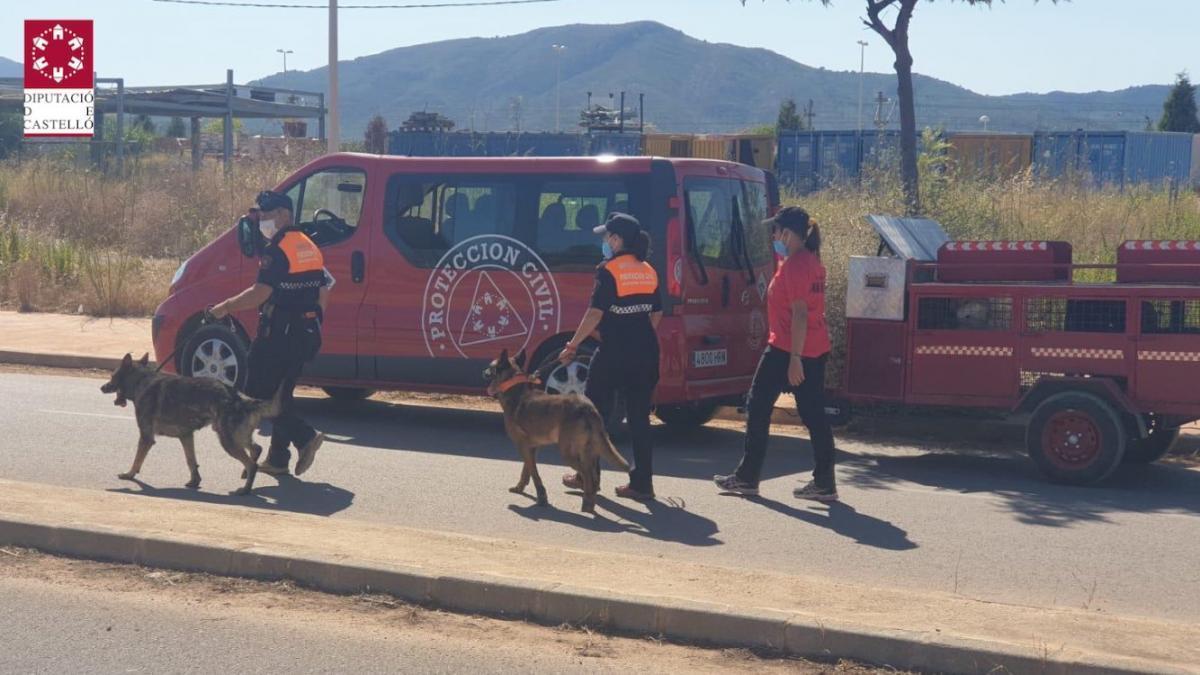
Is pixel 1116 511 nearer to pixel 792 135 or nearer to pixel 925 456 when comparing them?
pixel 925 456

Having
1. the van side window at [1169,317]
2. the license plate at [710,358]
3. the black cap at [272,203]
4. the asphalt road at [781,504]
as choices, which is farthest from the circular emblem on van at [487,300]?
the van side window at [1169,317]

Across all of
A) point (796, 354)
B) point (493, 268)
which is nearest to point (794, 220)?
point (796, 354)

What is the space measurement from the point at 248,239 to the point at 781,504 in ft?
17.1

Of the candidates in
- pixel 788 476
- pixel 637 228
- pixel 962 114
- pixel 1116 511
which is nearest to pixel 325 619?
pixel 637 228

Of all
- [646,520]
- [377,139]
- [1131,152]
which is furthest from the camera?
[377,139]

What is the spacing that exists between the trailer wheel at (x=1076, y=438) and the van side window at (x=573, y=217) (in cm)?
346

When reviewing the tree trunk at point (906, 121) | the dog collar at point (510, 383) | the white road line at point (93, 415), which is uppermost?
the tree trunk at point (906, 121)

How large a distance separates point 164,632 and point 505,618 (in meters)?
1.47

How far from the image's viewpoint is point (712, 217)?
1102 cm

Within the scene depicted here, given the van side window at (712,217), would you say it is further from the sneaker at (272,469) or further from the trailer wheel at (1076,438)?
the sneaker at (272,469)

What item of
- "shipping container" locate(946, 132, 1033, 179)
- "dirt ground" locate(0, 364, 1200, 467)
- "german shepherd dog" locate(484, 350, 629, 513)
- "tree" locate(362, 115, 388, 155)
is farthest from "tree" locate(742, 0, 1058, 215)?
"tree" locate(362, 115, 388, 155)

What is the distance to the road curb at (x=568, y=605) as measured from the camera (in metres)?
5.63

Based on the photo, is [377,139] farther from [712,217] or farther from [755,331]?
[712,217]

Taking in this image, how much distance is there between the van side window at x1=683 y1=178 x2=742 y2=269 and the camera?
1082 centimetres
